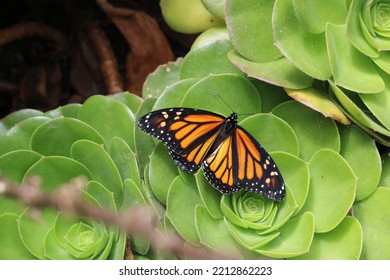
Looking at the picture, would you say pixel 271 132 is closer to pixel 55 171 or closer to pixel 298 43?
pixel 298 43

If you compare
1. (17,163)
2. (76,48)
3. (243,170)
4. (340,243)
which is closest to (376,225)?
(340,243)

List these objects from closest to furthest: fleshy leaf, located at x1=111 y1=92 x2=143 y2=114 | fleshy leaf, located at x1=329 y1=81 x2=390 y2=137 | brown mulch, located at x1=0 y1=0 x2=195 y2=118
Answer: fleshy leaf, located at x1=329 y1=81 x2=390 y2=137
fleshy leaf, located at x1=111 y1=92 x2=143 y2=114
brown mulch, located at x1=0 y1=0 x2=195 y2=118

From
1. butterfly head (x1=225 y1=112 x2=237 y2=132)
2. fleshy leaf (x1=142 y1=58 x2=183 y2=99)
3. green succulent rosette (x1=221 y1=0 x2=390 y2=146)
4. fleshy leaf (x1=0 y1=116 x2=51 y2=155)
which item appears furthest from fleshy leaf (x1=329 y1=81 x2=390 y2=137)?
fleshy leaf (x1=0 y1=116 x2=51 y2=155)

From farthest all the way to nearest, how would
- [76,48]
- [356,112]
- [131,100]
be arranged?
[76,48] < [131,100] < [356,112]

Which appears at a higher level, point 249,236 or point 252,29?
point 252,29

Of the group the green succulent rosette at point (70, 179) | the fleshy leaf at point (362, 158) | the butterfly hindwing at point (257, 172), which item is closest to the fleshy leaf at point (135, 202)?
the green succulent rosette at point (70, 179)

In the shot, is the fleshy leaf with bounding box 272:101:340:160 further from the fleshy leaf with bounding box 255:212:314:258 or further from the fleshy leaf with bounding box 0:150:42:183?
the fleshy leaf with bounding box 0:150:42:183
